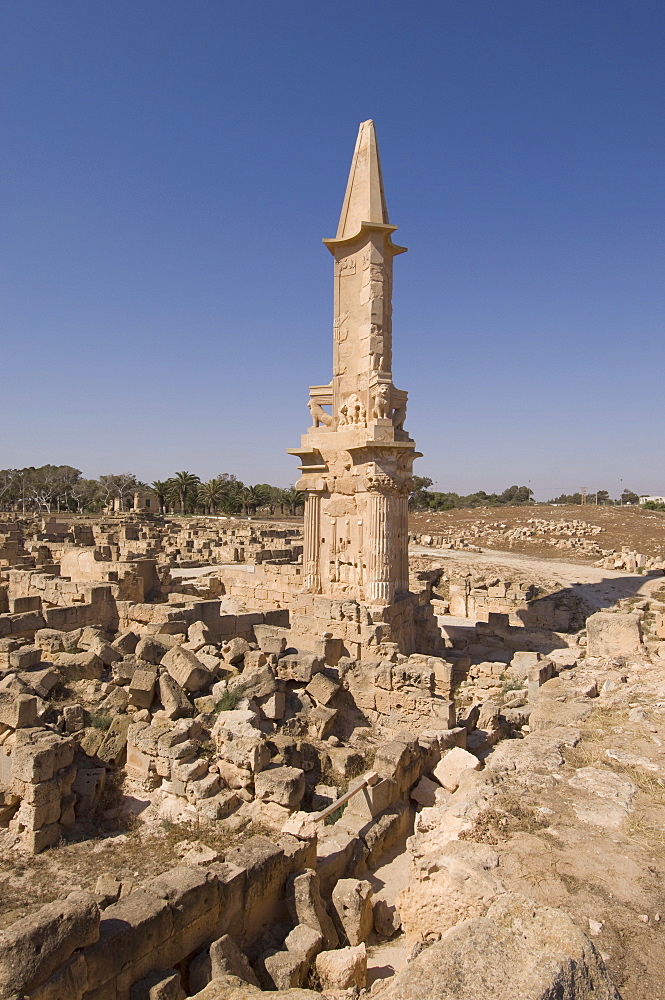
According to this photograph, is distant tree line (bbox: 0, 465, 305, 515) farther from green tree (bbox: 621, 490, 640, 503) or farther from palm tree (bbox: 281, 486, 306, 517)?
green tree (bbox: 621, 490, 640, 503)

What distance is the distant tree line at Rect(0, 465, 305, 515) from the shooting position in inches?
2426

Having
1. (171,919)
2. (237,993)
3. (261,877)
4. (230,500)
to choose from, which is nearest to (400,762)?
(261,877)

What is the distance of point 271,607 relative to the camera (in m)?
14.4

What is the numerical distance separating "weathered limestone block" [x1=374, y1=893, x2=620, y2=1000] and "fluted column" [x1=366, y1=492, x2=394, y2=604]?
26.8ft

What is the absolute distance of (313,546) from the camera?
12516mm

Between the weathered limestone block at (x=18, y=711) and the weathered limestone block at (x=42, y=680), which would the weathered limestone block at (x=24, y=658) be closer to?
the weathered limestone block at (x=42, y=680)

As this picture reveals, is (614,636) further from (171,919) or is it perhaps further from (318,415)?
(171,919)

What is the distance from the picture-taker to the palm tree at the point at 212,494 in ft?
202

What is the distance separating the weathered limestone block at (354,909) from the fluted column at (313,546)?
24.3 feet

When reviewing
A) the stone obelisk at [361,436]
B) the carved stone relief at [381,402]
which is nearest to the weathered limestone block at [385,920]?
the stone obelisk at [361,436]

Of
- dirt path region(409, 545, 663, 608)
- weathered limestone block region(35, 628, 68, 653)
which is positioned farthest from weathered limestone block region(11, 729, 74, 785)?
dirt path region(409, 545, 663, 608)

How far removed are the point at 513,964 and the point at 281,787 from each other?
3.58 metres

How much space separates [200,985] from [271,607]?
34.4 feet

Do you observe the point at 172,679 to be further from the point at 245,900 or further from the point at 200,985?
the point at 200,985
